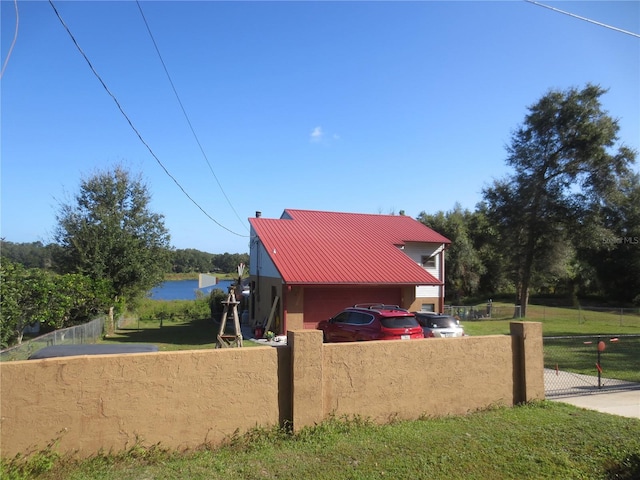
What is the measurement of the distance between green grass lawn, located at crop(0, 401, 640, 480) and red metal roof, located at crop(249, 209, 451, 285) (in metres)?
13.2

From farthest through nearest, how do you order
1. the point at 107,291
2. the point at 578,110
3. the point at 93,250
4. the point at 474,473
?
the point at 578,110
the point at 93,250
the point at 107,291
the point at 474,473

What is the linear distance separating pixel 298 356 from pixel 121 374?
2333mm

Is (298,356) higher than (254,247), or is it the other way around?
(254,247)

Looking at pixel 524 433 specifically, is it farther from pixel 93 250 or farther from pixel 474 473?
pixel 93 250

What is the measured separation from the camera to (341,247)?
24188 millimetres

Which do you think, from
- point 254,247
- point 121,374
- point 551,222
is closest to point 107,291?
point 254,247

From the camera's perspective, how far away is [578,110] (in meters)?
34.1

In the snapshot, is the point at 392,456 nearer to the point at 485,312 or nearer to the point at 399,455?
the point at 399,455

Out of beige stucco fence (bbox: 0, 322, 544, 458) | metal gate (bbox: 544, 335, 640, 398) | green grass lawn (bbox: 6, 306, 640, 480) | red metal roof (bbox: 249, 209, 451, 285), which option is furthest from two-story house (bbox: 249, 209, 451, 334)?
green grass lawn (bbox: 6, 306, 640, 480)

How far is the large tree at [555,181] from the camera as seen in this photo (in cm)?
3369

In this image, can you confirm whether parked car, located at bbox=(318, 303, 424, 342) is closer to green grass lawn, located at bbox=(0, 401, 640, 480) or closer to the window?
green grass lawn, located at bbox=(0, 401, 640, 480)

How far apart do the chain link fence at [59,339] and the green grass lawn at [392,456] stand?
4.53 m

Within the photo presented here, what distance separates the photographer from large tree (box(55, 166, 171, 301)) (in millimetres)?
25047

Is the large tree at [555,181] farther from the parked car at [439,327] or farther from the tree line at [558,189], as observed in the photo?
the parked car at [439,327]
